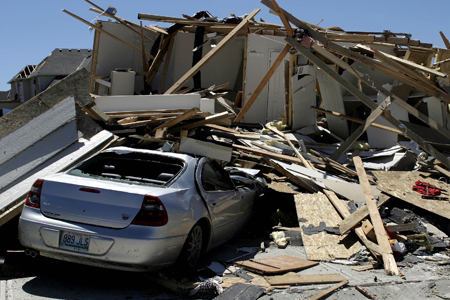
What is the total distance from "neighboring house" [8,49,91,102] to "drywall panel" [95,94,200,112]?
964 inches

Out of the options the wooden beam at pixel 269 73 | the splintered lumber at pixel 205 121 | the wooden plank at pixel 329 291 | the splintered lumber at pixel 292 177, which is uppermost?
the wooden beam at pixel 269 73

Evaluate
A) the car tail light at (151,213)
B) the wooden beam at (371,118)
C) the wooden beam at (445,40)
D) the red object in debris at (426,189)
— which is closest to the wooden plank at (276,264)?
the car tail light at (151,213)

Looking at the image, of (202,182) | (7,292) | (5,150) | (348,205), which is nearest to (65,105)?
(5,150)

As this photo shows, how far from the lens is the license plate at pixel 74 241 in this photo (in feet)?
15.0

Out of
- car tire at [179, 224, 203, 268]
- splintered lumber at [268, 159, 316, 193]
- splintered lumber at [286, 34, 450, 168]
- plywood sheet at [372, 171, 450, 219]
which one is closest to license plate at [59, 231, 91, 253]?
car tire at [179, 224, 203, 268]

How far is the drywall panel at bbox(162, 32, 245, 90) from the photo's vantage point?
1773 cm

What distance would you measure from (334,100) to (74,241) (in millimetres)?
10144

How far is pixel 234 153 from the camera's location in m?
9.62

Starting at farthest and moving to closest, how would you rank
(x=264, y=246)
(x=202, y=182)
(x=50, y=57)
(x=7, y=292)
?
(x=50, y=57) < (x=264, y=246) < (x=202, y=182) < (x=7, y=292)

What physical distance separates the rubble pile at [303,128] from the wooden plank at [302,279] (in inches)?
0.6

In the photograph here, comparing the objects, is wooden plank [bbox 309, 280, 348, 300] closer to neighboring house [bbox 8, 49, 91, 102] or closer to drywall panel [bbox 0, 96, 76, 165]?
drywall panel [bbox 0, 96, 76, 165]

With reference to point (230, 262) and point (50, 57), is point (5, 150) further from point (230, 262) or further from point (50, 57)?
point (50, 57)

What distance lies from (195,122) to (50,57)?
30781mm

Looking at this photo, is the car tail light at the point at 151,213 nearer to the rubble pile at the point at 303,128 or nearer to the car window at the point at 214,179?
the rubble pile at the point at 303,128
